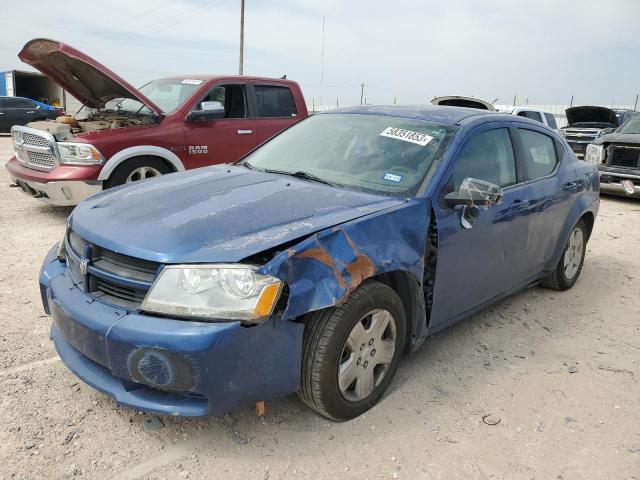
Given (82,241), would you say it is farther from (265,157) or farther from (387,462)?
(387,462)

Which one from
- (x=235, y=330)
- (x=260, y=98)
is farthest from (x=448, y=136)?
(x=260, y=98)

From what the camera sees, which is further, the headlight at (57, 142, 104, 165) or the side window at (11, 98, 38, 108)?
the side window at (11, 98, 38, 108)

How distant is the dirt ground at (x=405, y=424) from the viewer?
7.55 ft

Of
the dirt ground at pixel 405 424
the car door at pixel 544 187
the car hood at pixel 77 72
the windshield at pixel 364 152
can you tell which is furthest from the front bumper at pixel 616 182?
the car hood at pixel 77 72

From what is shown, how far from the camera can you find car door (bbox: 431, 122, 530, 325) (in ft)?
9.71

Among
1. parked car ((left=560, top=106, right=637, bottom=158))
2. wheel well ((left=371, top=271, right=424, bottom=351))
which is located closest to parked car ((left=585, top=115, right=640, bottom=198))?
parked car ((left=560, top=106, right=637, bottom=158))

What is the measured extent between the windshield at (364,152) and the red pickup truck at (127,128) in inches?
102

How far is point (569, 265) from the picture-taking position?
4625 mm

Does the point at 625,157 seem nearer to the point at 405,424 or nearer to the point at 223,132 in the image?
the point at 223,132

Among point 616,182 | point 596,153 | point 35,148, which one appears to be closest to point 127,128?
point 35,148

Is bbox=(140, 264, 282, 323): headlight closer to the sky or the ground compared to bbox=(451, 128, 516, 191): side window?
closer to the ground

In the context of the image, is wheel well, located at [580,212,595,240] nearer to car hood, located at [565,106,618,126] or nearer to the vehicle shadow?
the vehicle shadow

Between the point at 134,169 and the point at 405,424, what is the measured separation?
15.4 feet

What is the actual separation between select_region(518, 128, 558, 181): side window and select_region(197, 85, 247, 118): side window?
4.12 meters
